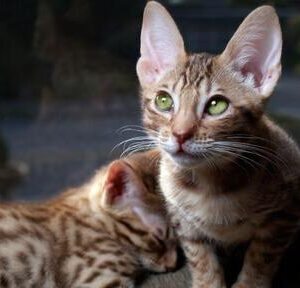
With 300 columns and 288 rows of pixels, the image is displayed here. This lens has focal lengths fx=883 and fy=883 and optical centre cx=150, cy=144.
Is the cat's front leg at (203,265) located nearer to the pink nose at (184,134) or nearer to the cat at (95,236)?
the cat at (95,236)

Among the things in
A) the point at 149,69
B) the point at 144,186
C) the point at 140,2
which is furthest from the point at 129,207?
the point at 140,2

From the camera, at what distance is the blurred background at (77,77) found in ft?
8.63

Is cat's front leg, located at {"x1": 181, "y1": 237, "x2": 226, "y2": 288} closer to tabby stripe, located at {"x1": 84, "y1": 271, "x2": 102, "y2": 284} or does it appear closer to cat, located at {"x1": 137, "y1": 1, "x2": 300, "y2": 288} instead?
cat, located at {"x1": 137, "y1": 1, "x2": 300, "y2": 288}

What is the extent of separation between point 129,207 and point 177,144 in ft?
1.34

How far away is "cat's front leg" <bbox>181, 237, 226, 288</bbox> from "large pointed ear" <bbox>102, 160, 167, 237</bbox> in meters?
0.11

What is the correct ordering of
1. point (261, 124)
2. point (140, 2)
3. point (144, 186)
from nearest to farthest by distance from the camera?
1. point (261, 124)
2. point (144, 186)
3. point (140, 2)

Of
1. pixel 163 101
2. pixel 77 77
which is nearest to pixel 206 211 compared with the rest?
pixel 163 101

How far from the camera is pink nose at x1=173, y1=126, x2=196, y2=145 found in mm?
1671

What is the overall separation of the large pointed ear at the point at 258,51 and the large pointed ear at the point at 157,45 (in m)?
0.12

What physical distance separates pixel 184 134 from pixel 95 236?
431 millimetres

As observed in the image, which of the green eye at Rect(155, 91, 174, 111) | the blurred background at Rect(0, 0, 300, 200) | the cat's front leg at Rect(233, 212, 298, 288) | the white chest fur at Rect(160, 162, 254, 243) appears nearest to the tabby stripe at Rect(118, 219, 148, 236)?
the white chest fur at Rect(160, 162, 254, 243)

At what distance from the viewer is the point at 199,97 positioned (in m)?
1.73

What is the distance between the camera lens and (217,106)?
1.73 meters

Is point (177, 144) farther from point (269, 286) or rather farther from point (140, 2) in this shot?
point (140, 2)
